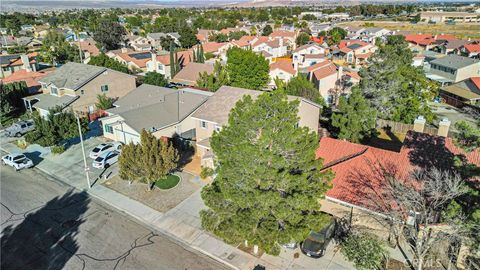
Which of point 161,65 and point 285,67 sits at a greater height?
point 285,67

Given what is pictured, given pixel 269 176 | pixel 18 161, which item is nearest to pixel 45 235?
pixel 18 161

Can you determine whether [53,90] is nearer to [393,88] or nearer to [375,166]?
[375,166]

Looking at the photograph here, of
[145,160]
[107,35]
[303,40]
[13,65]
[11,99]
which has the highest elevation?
[107,35]

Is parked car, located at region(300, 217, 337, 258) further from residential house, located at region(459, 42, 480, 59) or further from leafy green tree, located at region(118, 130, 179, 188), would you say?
residential house, located at region(459, 42, 480, 59)

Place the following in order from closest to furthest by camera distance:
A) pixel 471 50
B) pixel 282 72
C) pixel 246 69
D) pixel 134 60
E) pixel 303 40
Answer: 1. pixel 246 69
2. pixel 282 72
3. pixel 134 60
4. pixel 471 50
5. pixel 303 40

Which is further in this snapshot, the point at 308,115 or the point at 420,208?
the point at 308,115

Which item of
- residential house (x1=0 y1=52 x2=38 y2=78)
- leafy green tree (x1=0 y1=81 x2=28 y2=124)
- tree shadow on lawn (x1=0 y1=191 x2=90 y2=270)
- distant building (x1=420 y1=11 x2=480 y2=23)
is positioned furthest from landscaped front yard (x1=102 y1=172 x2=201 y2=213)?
distant building (x1=420 y1=11 x2=480 y2=23)

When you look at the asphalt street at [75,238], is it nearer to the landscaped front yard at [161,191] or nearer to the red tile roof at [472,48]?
the landscaped front yard at [161,191]

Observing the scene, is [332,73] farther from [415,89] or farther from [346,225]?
[346,225]
